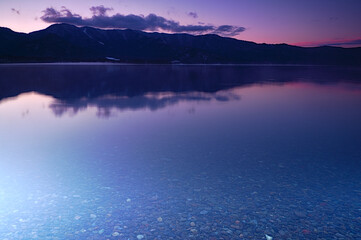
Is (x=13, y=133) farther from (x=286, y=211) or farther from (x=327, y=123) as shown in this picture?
(x=327, y=123)

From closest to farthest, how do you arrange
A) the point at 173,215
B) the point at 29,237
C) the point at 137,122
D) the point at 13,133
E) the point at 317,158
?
the point at 29,237 → the point at 173,215 → the point at 317,158 → the point at 13,133 → the point at 137,122

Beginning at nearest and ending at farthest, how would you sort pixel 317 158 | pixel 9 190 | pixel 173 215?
pixel 173 215
pixel 9 190
pixel 317 158

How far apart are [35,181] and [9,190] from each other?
80 cm

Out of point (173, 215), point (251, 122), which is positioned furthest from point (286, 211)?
point (251, 122)

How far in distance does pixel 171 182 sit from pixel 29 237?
437 cm

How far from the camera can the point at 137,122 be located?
58.4 feet

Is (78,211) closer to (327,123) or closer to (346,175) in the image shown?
(346,175)

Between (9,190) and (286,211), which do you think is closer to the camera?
(286,211)

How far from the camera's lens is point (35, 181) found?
914 cm

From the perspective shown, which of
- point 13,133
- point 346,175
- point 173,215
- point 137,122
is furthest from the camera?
point 137,122

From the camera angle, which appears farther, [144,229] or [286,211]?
[286,211]

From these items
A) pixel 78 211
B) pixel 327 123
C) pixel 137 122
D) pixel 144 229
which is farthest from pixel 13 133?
pixel 327 123

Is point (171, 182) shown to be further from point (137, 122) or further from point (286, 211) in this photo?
point (137, 122)

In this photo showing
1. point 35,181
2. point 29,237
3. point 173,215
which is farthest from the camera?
point 35,181
